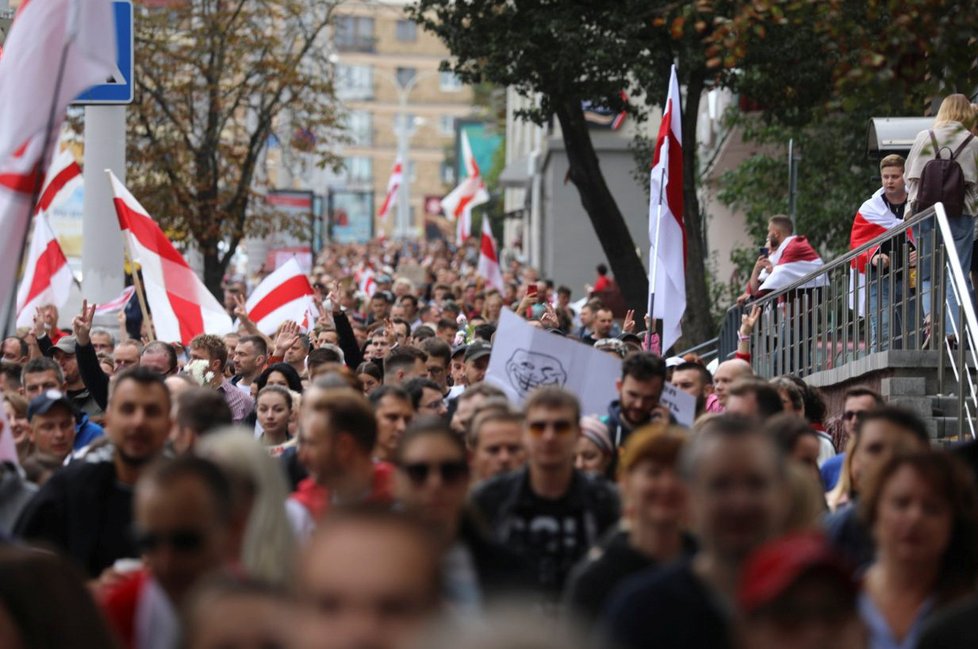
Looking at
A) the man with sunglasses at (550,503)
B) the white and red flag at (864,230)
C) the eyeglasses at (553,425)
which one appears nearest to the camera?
the man with sunglasses at (550,503)

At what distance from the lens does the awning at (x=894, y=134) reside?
1765cm

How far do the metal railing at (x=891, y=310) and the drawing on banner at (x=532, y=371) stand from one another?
302 cm

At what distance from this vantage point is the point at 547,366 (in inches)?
432

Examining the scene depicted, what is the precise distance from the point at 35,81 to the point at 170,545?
15.6 feet

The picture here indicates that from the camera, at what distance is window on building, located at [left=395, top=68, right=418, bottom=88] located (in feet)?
474

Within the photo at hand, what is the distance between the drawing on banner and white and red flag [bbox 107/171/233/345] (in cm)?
616

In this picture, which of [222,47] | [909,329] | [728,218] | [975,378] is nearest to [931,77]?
[975,378]

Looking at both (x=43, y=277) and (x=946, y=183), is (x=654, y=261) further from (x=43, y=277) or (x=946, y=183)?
(x=43, y=277)

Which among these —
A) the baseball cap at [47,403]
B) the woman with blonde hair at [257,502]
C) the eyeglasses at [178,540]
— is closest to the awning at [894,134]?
the baseball cap at [47,403]

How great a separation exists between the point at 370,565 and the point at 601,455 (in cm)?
519

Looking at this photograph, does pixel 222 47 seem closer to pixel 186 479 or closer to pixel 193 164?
pixel 193 164

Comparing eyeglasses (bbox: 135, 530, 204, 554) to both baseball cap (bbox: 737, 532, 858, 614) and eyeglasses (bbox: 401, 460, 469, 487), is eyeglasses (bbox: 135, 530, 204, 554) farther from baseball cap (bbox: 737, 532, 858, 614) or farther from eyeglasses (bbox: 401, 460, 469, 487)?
baseball cap (bbox: 737, 532, 858, 614)

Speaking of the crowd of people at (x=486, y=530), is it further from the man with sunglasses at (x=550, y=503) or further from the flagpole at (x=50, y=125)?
the flagpole at (x=50, y=125)

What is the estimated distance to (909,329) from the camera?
48.2ft
